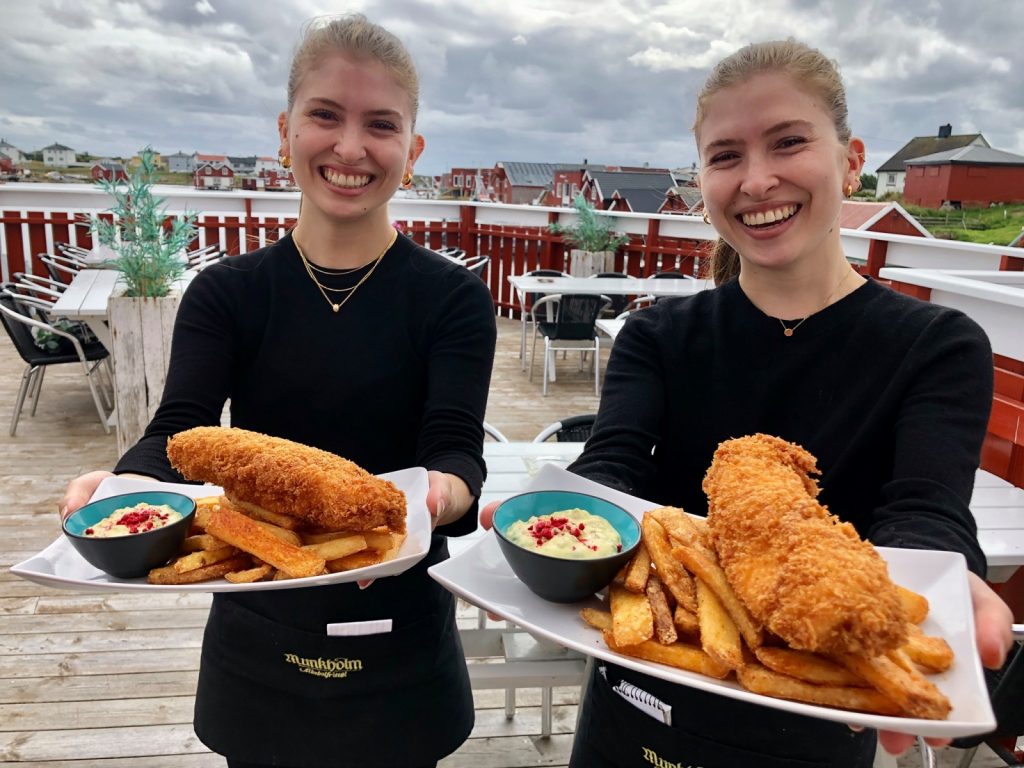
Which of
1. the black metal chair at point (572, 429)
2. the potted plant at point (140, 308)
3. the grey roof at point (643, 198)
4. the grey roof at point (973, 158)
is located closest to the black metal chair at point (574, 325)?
the grey roof at point (973, 158)

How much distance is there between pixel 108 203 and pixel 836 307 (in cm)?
Answer: 1351

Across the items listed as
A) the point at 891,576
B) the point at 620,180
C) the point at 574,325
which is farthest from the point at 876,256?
the point at 620,180

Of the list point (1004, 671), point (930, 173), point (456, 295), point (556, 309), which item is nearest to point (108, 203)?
point (556, 309)

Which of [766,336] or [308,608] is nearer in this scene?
[766,336]

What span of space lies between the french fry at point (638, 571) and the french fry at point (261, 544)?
554mm

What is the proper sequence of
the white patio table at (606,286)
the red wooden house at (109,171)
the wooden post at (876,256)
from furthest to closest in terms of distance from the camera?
the white patio table at (606,286), the wooden post at (876,256), the red wooden house at (109,171)

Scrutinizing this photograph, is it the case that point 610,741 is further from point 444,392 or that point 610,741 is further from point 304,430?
point 304,430

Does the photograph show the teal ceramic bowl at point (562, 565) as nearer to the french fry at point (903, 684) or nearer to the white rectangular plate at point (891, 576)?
the white rectangular plate at point (891, 576)

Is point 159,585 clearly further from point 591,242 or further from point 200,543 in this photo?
point 591,242

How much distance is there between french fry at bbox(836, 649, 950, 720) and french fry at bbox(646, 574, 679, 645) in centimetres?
A: 26

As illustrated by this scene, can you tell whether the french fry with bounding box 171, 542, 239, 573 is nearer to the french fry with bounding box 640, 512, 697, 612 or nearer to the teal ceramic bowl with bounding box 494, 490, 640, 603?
the teal ceramic bowl with bounding box 494, 490, 640, 603

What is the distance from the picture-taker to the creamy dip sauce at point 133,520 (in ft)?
4.61

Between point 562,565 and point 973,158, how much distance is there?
6.48 m

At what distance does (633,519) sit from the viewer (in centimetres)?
138
